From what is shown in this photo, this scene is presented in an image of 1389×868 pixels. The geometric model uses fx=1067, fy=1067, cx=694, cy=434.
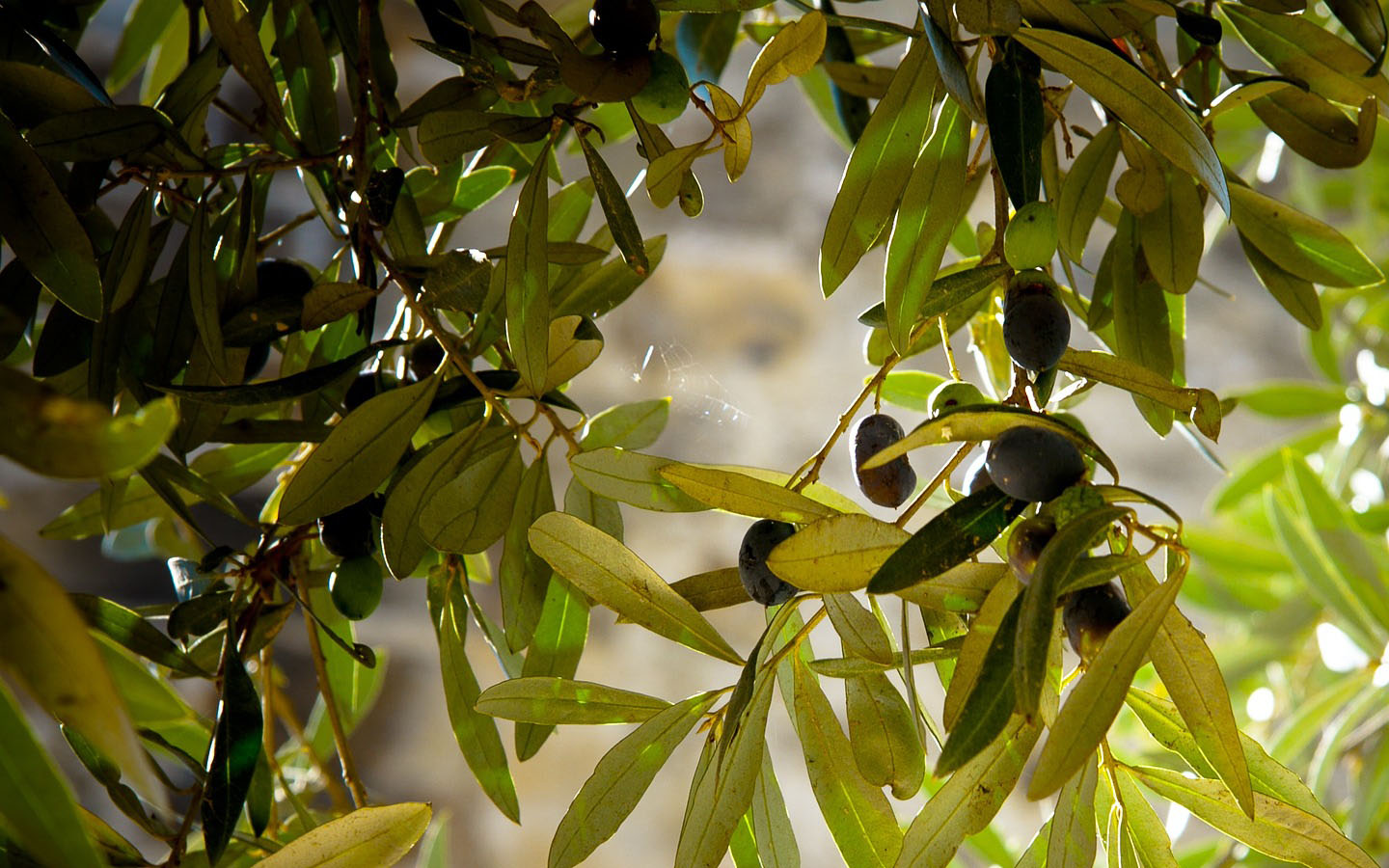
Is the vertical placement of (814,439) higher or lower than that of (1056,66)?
higher

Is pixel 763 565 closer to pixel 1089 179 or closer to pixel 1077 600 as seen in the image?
pixel 1077 600

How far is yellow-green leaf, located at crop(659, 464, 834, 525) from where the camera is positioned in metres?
0.41

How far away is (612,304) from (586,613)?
16 centimetres

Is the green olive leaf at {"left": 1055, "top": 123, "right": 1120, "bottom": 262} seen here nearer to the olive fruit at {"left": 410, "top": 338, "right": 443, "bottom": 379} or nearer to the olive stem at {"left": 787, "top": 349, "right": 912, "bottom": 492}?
the olive stem at {"left": 787, "top": 349, "right": 912, "bottom": 492}

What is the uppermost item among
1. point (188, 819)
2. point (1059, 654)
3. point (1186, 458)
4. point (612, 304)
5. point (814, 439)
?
point (1186, 458)

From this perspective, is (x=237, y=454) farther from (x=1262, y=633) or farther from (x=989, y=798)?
(x=1262, y=633)

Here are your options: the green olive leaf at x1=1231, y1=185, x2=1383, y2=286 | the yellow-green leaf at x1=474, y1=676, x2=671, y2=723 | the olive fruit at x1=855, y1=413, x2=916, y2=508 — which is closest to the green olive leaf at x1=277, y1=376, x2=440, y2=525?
the yellow-green leaf at x1=474, y1=676, x2=671, y2=723

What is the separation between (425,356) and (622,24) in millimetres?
220

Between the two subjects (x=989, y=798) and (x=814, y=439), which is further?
(x=814, y=439)

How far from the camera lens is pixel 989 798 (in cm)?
40

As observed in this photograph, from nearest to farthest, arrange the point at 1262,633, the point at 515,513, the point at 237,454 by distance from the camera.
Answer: the point at 515,513
the point at 237,454
the point at 1262,633

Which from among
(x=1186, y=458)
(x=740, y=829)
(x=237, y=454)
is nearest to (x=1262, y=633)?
(x=740, y=829)

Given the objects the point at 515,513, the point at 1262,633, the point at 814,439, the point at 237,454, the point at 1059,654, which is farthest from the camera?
the point at 814,439

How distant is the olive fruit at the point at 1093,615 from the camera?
0.39m
